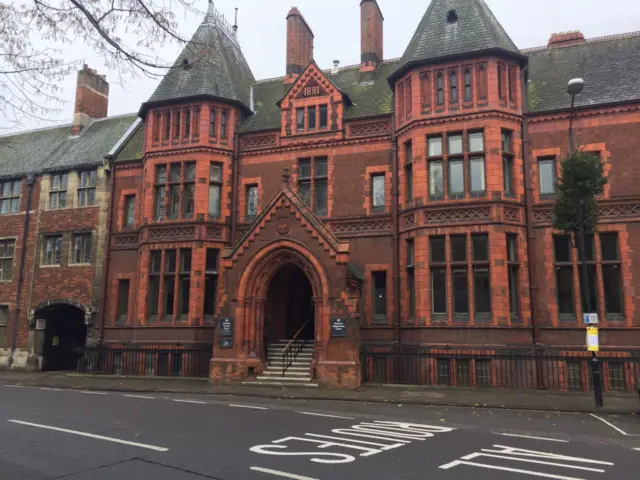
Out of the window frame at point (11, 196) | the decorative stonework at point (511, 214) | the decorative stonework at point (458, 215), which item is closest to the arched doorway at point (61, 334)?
the window frame at point (11, 196)

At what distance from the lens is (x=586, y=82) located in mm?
20781

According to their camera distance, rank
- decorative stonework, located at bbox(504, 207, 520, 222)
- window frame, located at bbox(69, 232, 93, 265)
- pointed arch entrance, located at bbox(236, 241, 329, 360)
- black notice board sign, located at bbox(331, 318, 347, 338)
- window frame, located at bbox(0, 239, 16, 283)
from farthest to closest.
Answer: window frame, located at bbox(0, 239, 16, 283), window frame, located at bbox(69, 232, 93, 265), decorative stonework, located at bbox(504, 207, 520, 222), pointed arch entrance, located at bbox(236, 241, 329, 360), black notice board sign, located at bbox(331, 318, 347, 338)

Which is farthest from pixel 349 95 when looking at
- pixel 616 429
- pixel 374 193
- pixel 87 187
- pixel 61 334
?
pixel 61 334

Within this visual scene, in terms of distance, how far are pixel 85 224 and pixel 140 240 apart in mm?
4171

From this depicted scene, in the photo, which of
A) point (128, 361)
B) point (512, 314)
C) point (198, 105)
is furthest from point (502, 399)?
point (198, 105)

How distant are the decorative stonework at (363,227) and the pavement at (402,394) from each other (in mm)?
6218

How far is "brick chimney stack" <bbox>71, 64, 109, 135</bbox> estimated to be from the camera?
102 ft

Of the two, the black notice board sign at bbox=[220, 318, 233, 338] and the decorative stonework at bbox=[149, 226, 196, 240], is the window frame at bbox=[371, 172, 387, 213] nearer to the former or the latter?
the black notice board sign at bbox=[220, 318, 233, 338]

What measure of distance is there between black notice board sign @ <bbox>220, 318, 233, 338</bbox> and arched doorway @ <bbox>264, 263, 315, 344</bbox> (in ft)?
7.46

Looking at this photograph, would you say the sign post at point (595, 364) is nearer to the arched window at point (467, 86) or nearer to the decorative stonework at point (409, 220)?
the decorative stonework at point (409, 220)

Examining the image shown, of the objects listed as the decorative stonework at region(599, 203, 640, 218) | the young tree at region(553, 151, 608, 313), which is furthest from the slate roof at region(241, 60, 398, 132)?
the decorative stonework at region(599, 203, 640, 218)

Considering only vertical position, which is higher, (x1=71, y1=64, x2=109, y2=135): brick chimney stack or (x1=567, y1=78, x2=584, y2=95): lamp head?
(x1=71, y1=64, x2=109, y2=135): brick chimney stack

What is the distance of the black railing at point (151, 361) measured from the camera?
21.8 metres

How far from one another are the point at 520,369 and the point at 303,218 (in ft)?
29.5
